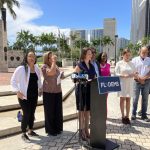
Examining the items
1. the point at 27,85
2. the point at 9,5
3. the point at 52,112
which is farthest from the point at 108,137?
the point at 9,5

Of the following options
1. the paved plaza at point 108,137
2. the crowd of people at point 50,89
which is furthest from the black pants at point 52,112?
the paved plaza at point 108,137

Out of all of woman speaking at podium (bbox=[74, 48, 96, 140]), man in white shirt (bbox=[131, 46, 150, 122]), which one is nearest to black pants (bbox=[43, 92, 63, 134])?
woman speaking at podium (bbox=[74, 48, 96, 140])

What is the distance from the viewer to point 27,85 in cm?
606

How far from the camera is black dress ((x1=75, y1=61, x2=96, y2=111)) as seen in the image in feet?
18.9

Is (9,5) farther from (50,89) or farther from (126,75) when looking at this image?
(50,89)

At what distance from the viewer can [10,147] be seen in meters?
5.79

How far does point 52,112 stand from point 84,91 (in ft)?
3.53

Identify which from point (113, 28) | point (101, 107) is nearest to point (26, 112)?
Answer: point (101, 107)

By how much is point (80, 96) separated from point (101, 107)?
1.64 ft

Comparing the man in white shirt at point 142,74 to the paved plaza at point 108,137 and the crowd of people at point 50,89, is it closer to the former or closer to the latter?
→ the crowd of people at point 50,89

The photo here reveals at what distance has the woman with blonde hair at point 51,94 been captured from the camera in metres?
6.30

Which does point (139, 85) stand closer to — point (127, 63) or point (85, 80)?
point (127, 63)

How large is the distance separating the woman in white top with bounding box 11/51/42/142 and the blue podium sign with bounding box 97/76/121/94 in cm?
167

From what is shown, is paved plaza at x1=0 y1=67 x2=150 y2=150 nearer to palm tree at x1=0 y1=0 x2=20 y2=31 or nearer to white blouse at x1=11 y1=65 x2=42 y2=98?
white blouse at x1=11 y1=65 x2=42 y2=98
